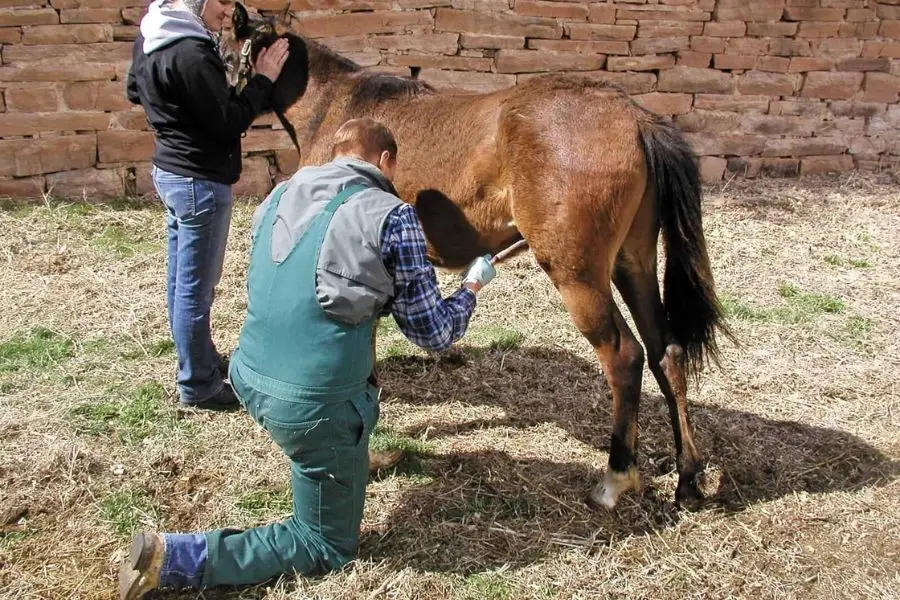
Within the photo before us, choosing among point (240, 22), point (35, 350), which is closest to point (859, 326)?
point (240, 22)

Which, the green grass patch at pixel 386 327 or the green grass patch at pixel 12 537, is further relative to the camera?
the green grass patch at pixel 386 327

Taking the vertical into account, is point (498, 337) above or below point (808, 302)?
below

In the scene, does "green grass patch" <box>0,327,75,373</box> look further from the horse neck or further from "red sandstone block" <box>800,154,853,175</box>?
"red sandstone block" <box>800,154,853,175</box>

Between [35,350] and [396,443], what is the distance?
2511 mm

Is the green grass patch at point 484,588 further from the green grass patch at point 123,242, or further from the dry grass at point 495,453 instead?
the green grass patch at point 123,242

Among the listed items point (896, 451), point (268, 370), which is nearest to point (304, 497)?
point (268, 370)

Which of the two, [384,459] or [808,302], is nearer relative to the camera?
[384,459]

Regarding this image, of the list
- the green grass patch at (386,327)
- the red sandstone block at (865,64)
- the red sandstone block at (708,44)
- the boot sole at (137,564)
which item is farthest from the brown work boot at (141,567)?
the red sandstone block at (865,64)

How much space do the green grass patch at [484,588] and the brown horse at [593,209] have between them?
0.69 meters

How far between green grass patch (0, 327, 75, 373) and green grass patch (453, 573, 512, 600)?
3.03 m

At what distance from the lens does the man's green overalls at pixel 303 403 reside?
97.5 inches

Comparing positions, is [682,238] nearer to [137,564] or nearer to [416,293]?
[416,293]

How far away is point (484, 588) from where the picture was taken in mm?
2857

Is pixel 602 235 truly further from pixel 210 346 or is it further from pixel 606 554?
pixel 210 346
